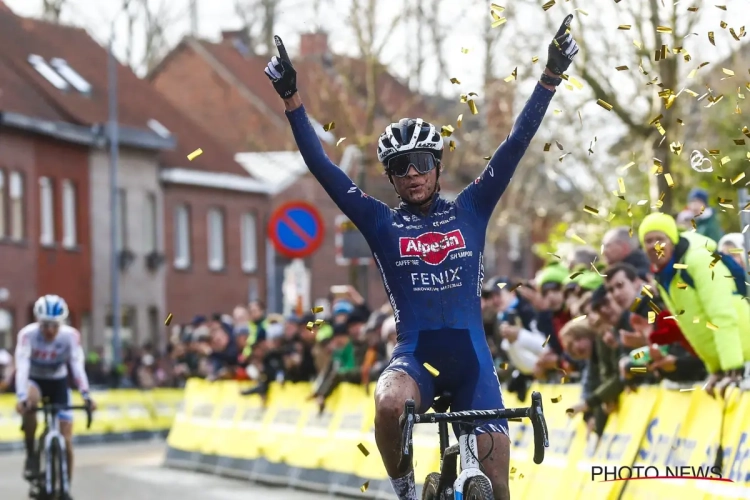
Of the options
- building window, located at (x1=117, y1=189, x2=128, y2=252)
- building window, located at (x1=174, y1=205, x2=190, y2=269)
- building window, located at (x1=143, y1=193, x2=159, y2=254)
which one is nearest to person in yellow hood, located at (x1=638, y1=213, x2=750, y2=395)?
building window, located at (x1=117, y1=189, x2=128, y2=252)

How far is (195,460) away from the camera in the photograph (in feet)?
72.7

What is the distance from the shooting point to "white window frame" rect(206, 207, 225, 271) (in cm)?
5950

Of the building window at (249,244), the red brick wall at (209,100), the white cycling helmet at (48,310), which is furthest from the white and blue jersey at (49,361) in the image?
the red brick wall at (209,100)

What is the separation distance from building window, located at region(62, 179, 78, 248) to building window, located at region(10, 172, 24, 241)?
294 cm

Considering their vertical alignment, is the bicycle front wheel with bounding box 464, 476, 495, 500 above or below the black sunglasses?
below

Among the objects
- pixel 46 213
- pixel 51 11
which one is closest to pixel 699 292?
pixel 46 213

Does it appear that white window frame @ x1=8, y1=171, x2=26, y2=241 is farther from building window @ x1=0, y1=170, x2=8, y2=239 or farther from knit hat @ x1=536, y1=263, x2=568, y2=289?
knit hat @ x1=536, y1=263, x2=568, y2=289

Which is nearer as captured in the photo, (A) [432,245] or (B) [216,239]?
(A) [432,245]

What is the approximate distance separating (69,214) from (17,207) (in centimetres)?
365

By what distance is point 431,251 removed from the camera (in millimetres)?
8633

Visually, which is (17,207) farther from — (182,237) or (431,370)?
(431,370)

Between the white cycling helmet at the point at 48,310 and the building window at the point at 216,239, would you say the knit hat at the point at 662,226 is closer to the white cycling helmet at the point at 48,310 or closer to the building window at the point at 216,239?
the white cycling helmet at the point at 48,310

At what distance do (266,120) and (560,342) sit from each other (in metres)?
53.3

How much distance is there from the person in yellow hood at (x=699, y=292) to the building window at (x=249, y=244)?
50268 millimetres
